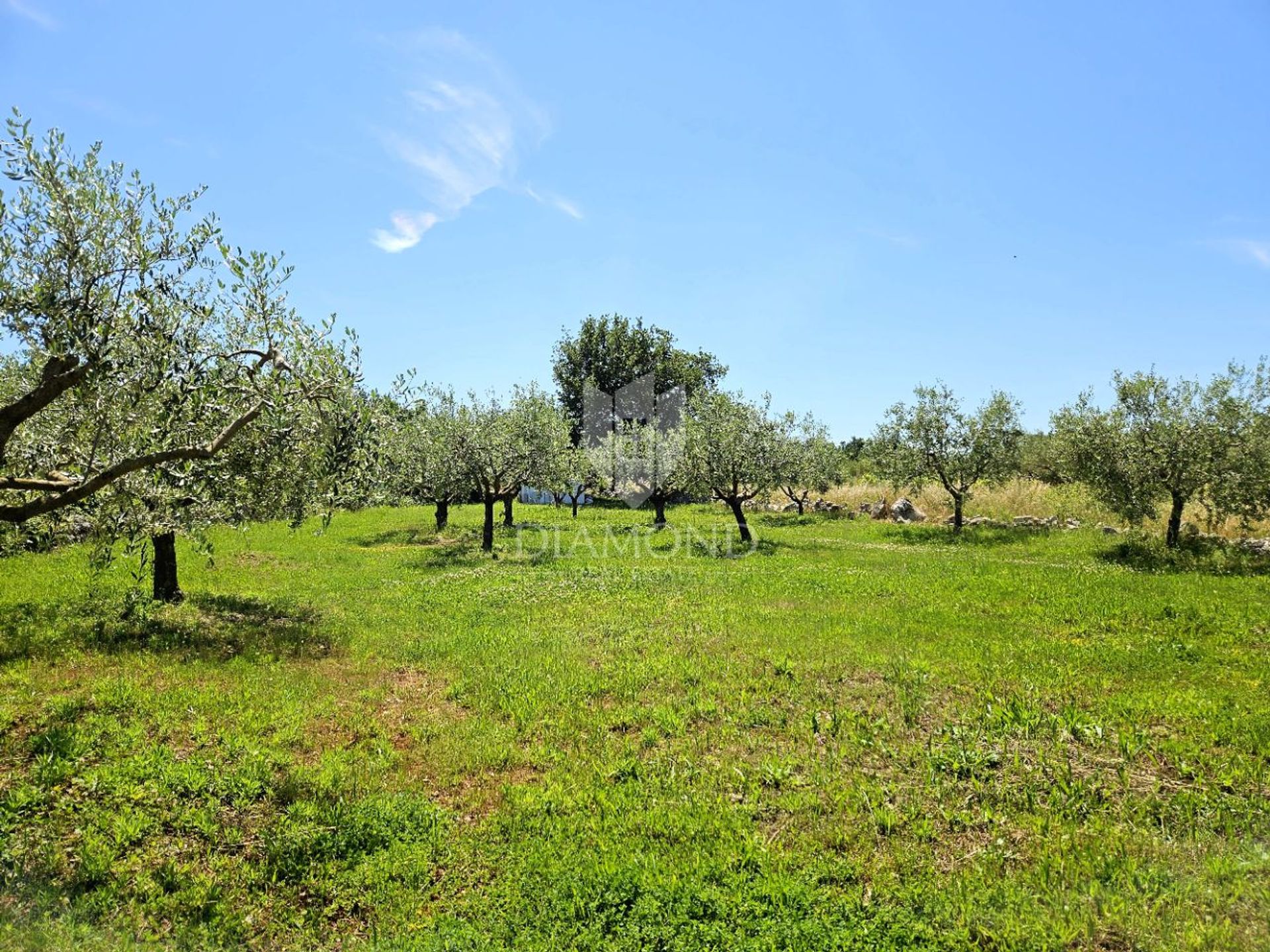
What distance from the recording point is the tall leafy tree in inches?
2916

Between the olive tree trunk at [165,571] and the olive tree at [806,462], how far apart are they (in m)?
26.8

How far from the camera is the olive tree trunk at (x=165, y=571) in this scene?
1780 cm

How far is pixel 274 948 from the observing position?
632 centimetres

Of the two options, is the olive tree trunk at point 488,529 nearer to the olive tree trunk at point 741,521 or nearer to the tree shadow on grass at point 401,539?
the tree shadow on grass at point 401,539

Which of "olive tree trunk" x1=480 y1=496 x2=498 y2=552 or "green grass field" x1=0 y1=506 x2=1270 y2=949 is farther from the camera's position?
"olive tree trunk" x1=480 y1=496 x2=498 y2=552

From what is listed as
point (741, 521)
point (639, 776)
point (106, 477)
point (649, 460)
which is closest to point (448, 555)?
point (741, 521)

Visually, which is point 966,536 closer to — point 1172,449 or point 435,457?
point 1172,449

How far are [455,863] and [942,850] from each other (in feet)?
18.7

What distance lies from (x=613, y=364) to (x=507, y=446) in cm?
4286

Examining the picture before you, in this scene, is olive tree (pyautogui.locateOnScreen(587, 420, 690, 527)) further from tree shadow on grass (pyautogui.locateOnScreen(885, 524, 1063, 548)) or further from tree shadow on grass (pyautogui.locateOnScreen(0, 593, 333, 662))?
tree shadow on grass (pyautogui.locateOnScreen(0, 593, 333, 662))

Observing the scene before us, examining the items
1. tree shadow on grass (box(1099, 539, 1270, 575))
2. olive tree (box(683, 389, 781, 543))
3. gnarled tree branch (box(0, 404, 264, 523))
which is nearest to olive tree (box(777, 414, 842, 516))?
olive tree (box(683, 389, 781, 543))

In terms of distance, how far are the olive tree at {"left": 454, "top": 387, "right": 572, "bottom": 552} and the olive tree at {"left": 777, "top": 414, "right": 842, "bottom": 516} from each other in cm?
1276

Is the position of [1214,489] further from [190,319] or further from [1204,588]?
[190,319]

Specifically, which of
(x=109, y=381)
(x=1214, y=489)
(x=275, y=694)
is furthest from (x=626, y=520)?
(x=109, y=381)
